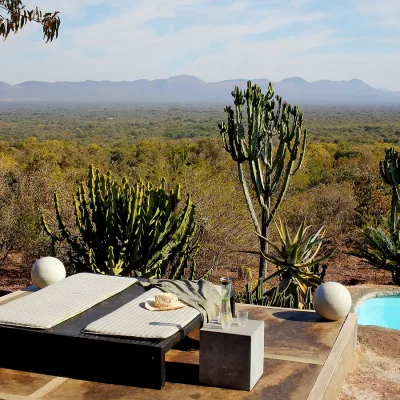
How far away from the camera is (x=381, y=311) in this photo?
35.8 ft

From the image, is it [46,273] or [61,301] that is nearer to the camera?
[61,301]

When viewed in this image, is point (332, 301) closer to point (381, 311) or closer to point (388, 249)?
point (381, 311)

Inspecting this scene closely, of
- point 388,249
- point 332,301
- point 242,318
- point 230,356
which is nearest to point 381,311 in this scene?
point 388,249

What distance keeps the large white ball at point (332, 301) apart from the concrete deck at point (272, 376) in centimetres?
11

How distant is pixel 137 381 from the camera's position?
17.7ft

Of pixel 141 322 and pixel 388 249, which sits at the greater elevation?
pixel 141 322

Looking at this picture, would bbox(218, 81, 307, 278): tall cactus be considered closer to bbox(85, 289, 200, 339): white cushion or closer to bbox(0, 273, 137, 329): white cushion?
bbox(0, 273, 137, 329): white cushion

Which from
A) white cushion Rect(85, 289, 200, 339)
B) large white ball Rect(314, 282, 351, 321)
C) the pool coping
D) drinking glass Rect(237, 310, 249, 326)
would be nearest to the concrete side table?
drinking glass Rect(237, 310, 249, 326)

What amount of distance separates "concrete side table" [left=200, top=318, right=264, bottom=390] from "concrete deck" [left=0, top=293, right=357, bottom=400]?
8 centimetres

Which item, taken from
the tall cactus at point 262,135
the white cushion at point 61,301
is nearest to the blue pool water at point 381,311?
the tall cactus at point 262,135

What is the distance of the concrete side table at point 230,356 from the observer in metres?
5.25

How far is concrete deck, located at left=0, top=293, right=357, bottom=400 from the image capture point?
523cm

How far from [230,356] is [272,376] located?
1.82 feet

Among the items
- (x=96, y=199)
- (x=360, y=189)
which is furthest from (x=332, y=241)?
(x=96, y=199)
